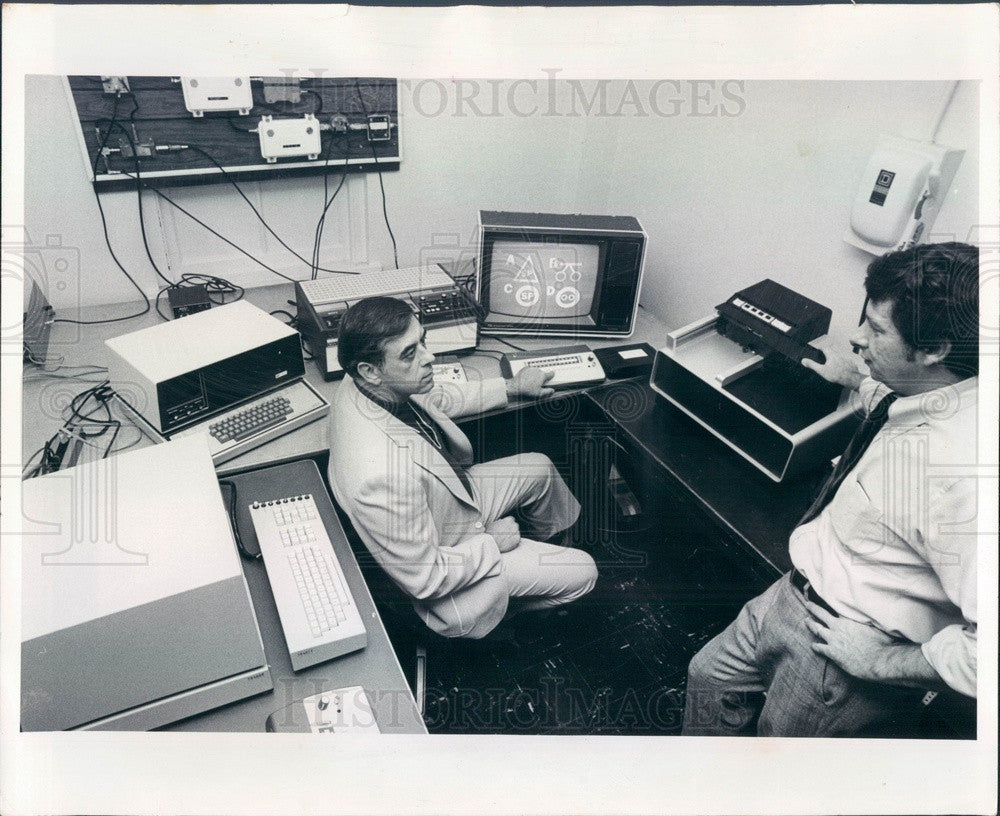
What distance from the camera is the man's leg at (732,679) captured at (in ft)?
4.03

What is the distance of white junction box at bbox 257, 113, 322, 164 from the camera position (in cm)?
163

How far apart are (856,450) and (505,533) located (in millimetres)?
810

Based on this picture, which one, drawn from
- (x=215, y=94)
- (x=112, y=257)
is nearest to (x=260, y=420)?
(x=112, y=257)

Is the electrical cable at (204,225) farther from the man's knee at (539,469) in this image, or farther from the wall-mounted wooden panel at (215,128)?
the man's knee at (539,469)

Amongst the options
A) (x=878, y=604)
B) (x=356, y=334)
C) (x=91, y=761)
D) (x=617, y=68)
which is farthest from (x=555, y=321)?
(x=91, y=761)

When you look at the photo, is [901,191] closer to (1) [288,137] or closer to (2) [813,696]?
(2) [813,696]

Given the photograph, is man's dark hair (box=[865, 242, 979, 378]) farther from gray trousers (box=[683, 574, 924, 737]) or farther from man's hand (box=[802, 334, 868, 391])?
gray trousers (box=[683, 574, 924, 737])

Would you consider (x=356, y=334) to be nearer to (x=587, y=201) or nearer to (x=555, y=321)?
(x=555, y=321)

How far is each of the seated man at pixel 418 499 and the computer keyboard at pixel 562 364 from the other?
25 centimetres

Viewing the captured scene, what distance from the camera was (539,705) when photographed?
4.84 feet

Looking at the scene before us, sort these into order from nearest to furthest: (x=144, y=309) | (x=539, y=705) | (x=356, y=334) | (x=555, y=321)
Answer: (x=356, y=334), (x=539, y=705), (x=144, y=309), (x=555, y=321)

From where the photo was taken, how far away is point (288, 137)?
166 cm

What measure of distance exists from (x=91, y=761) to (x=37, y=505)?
1.32ft

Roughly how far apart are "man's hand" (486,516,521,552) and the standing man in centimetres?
63
